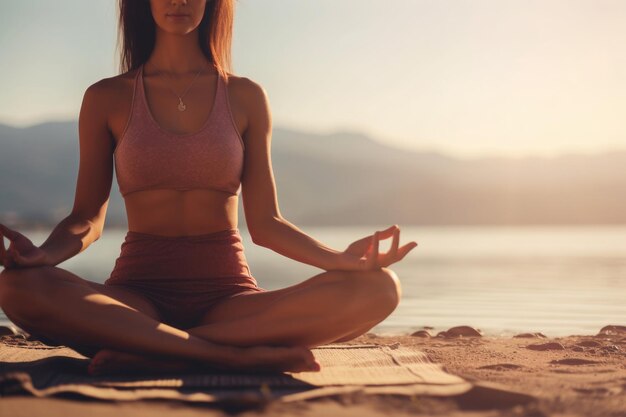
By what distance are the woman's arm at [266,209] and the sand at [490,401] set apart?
0.65m

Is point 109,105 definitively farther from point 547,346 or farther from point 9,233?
point 547,346

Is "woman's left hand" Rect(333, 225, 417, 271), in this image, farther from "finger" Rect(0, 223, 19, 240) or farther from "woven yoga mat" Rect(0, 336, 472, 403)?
"finger" Rect(0, 223, 19, 240)

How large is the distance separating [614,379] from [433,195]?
5169 inches

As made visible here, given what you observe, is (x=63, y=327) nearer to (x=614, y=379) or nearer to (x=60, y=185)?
(x=614, y=379)

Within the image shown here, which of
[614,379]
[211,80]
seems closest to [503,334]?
[614,379]

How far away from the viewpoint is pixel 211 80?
409 cm

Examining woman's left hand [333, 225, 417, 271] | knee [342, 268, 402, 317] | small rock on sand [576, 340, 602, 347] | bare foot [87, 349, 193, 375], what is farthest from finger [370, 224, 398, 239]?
small rock on sand [576, 340, 602, 347]

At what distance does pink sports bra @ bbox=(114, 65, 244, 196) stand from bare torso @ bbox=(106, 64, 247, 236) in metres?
0.04

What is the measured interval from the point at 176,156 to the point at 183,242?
0.37 m

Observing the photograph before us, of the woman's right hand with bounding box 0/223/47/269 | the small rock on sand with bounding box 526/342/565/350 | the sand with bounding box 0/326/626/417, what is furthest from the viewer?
the small rock on sand with bounding box 526/342/565/350

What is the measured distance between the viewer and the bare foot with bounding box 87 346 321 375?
336 cm

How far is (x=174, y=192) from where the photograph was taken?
12.4 feet

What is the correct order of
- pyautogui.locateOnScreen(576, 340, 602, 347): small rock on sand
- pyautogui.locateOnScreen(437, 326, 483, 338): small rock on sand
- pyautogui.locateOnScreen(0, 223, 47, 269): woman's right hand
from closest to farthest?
pyautogui.locateOnScreen(0, 223, 47, 269): woman's right hand
pyautogui.locateOnScreen(576, 340, 602, 347): small rock on sand
pyautogui.locateOnScreen(437, 326, 483, 338): small rock on sand

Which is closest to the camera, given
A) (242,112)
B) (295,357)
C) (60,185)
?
(295,357)
